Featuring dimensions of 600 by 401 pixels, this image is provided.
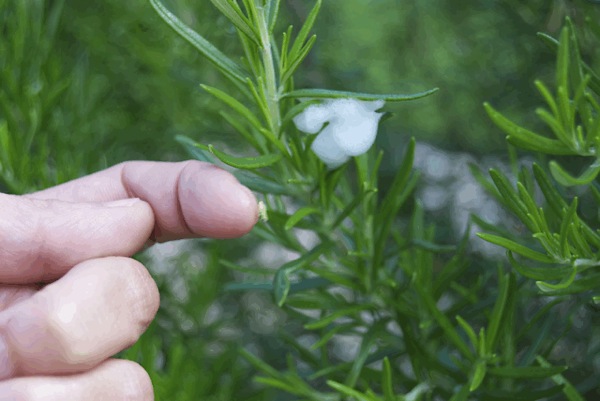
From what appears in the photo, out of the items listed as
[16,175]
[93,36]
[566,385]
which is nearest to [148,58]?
[93,36]

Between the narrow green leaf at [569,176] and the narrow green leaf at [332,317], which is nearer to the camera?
the narrow green leaf at [569,176]

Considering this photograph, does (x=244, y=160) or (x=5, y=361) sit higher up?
(x=244, y=160)

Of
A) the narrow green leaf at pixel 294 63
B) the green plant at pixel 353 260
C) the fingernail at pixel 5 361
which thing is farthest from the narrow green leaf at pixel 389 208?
the fingernail at pixel 5 361

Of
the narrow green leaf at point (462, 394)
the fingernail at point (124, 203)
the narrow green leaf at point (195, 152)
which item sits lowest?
the narrow green leaf at point (462, 394)

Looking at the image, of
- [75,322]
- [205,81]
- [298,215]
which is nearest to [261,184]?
[298,215]

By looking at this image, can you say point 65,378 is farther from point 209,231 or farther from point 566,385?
point 566,385

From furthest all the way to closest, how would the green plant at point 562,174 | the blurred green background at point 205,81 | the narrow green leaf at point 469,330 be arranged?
the blurred green background at point 205,81
the narrow green leaf at point 469,330
the green plant at point 562,174

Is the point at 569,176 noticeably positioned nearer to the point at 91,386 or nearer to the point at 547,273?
the point at 547,273

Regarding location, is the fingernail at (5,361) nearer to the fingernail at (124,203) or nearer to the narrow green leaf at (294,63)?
the fingernail at (124,203)
